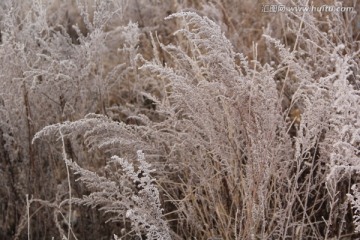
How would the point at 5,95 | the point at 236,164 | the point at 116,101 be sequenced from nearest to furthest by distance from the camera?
the point at 236,164 < the point at 5,95 < the point at 116,101

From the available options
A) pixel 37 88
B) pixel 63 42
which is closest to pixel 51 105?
pixel 37 88

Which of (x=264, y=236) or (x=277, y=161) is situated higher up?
(x=277, y=161)

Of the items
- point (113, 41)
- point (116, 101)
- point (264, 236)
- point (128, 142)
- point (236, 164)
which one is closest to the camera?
point (264, 236)

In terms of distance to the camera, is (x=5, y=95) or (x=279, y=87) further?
(x=279, y=87)

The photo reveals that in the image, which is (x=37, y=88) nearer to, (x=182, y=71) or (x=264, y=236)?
(x=182, y=71)

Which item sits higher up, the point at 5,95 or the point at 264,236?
the point at 5,95

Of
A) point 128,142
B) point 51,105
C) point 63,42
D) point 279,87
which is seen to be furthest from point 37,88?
point 279,87

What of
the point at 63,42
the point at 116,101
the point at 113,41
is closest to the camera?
the point at 63,42

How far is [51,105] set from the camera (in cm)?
247

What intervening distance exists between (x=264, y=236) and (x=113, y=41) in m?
2.24

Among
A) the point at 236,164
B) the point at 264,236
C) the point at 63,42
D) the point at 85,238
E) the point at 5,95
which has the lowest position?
the point at 85,238

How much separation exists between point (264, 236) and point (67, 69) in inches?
45.2

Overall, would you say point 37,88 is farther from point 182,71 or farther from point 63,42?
point 182,71

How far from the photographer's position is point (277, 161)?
1.67m
